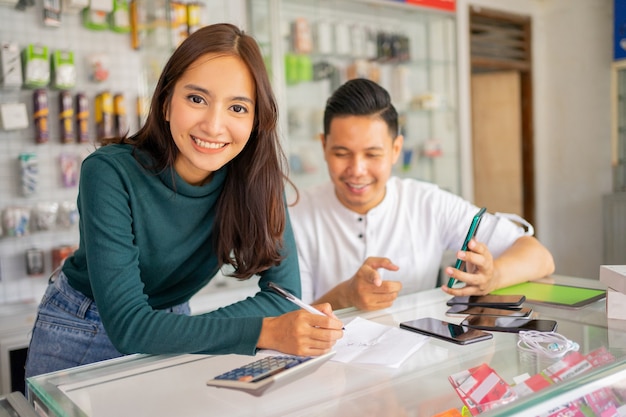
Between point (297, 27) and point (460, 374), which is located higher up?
point (297, 27)

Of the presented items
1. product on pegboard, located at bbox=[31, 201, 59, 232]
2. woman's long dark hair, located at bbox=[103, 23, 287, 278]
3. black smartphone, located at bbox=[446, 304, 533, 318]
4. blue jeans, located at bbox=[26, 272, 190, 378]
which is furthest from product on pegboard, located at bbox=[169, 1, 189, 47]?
black smartphone, located at bbox=[446, 304, 533, 318]

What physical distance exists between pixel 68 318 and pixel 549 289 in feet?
4.28

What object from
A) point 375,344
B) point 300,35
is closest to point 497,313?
point 375,344

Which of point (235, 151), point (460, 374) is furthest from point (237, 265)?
point (460, 374)

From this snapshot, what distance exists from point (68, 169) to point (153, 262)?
75.7 inches

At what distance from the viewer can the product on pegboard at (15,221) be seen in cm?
294

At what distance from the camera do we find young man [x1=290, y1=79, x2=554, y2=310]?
2.05 m

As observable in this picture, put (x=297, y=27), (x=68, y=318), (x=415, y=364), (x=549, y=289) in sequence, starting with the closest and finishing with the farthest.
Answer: (x=415, y=364) < (x=68, y=318) < (x=549, y=289) < (x=297, y=27)

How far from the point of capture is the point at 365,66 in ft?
14.1

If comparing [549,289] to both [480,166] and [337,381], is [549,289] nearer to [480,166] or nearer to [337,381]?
[337,381]

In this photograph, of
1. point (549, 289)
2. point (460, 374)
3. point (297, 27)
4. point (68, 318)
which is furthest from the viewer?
point (297, 27)

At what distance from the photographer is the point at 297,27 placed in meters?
3.95

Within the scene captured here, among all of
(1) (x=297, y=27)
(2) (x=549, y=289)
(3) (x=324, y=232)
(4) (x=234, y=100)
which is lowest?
(2) (x=549, y=289)

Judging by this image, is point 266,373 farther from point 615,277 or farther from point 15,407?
point 615,277
